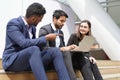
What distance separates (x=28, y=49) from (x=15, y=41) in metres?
0.12

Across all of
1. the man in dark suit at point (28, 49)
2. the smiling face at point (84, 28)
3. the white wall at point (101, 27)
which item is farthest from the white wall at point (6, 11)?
the man in dark suit at point (28, 49)

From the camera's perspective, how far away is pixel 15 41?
1.93m

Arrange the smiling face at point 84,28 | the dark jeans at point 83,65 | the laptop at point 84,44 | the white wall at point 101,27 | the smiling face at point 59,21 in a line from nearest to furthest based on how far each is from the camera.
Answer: the laptop at point 84,44, the smiling face at point 59,21, the dark jeans at point 83,65, the smiling face at point 84,28, the white wall at point 101,27

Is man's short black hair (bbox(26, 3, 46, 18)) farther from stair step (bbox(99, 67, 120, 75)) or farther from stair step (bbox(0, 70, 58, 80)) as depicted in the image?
stair step (bbox(99, 67, 120, 75))

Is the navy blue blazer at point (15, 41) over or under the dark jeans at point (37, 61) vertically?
over

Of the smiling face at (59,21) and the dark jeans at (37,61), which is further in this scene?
the smiling face at (59,21)

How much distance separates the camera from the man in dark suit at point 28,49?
6.15 ft

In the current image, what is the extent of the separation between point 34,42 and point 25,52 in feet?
0.35

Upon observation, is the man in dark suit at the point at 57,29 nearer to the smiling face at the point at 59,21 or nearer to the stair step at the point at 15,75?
the smiling face at the point at 59,21

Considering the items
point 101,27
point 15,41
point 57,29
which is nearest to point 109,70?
point 57,29

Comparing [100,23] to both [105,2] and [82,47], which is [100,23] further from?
[82,47]

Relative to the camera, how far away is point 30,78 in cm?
216

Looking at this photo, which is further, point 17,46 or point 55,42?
point 55,42

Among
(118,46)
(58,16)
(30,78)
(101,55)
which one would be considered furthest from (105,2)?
(30,78)
